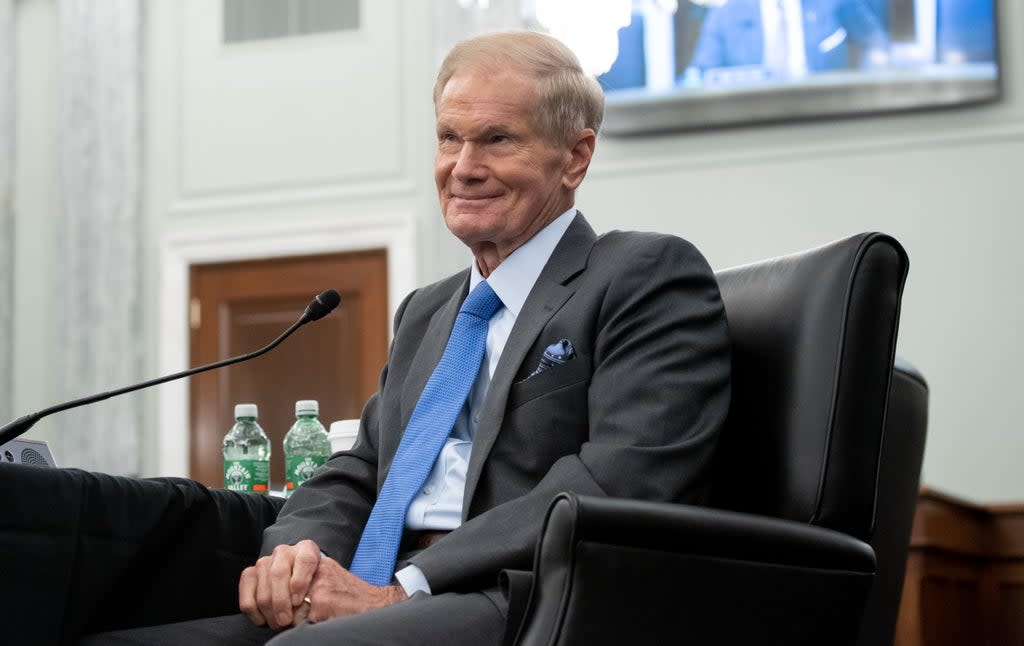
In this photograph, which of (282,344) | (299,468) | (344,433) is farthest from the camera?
(282,344)

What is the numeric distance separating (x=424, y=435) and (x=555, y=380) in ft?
0.62

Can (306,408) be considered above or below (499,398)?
below

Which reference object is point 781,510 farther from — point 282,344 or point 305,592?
point 282,344

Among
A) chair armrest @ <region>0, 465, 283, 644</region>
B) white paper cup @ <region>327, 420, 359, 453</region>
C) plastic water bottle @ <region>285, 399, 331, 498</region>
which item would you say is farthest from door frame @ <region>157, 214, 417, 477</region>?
chair armrest @ <region>0, 465, 283, 644</region>

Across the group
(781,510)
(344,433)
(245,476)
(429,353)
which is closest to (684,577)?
(781,510)

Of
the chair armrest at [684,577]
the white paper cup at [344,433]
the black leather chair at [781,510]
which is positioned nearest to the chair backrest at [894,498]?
the black leather chair at [781,510]

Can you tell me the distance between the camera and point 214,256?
5.92 metres

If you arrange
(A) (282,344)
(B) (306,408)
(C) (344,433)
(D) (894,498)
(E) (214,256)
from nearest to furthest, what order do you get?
(D) (894,498) < (C) (344,433) < (B) (306,408) < (A) (282,344) < (E) (214,256)

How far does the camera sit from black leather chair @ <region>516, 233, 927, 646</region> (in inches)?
47.1

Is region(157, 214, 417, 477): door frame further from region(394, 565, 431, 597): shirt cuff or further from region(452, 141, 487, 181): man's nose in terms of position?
region(394, 565, 431, 597): shirt cuff

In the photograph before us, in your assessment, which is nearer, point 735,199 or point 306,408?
point 306,408

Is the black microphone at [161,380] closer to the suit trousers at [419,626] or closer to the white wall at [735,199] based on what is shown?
the suit trousers at [419,626]

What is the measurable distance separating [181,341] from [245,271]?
1.34 feet

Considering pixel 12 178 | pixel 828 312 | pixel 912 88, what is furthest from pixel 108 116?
pixel 828 312
